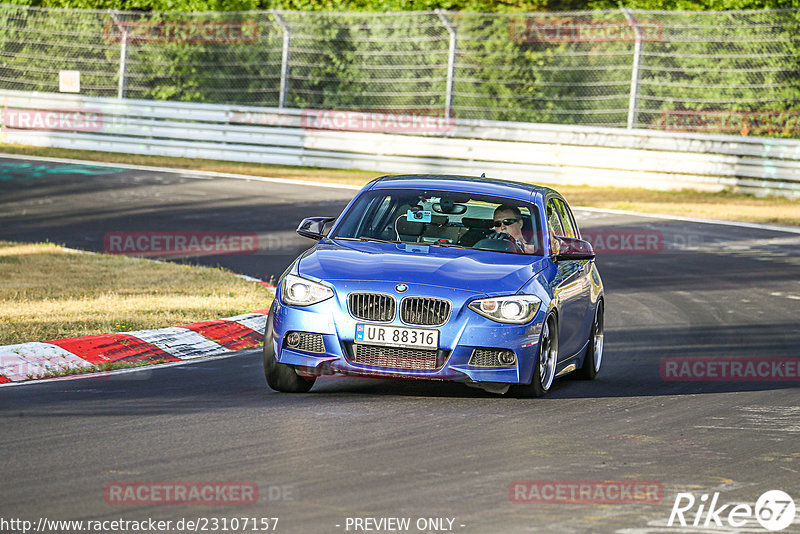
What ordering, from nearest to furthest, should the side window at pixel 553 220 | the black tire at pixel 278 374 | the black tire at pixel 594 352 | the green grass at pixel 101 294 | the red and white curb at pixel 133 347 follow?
1. the black tire at pixel 278 374
2. the red and white curb at pixel 133 347
3. the side window at pixel 553 220
4. the black tire at pixel 594 352
5. the green grass at pixel 101 294

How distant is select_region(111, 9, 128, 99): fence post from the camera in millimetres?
30797

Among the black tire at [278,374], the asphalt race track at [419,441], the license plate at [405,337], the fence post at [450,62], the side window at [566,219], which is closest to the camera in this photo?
the asphalt race track at [419,441]

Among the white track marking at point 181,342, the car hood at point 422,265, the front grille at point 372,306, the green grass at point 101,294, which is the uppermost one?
the car hood at point 422,265

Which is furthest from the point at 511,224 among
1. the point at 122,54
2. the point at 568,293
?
the point at 122,54

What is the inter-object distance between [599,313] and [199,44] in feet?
76.9

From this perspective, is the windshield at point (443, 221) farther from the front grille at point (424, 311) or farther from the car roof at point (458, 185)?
the front grille at point (424, 311)

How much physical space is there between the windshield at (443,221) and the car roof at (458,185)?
0.19ft

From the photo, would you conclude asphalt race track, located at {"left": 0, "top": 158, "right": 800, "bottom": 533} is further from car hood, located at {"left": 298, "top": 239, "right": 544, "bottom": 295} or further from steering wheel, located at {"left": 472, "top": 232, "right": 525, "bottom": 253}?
steering wheel, located at {"left": 472, "top": 232, "right": 525, "bottom": 253}

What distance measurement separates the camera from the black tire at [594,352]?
34.4 feet

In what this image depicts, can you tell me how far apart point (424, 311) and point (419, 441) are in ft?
4.34

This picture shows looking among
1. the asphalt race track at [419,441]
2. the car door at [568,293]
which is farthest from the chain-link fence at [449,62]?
the car door at [568,293]

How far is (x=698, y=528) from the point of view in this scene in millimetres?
5879

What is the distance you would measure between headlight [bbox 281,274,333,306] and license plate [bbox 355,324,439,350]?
1.34 ft

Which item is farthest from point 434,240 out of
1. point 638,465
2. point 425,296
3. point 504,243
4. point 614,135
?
point 614,135
